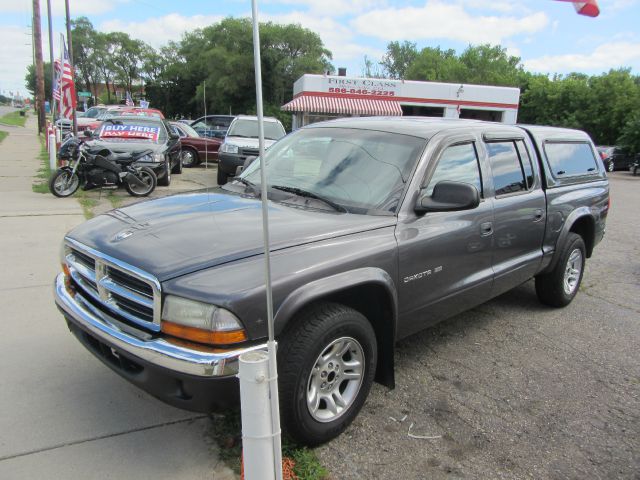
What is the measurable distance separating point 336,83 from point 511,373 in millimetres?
24921

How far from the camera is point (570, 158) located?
5008mm

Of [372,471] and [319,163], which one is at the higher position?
[319,163]

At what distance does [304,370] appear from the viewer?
2490mm

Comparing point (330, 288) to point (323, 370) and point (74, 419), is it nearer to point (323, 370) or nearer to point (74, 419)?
point (323, 370)

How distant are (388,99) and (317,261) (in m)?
27.1

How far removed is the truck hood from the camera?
2496 mm

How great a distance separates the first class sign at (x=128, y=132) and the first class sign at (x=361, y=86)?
16.9 m

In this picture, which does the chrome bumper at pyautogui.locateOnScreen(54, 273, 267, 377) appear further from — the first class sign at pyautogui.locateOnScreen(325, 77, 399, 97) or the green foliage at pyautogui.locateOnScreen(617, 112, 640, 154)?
the green foliage at pyautogui.locateOnScreen(617, 112, 640, 154)

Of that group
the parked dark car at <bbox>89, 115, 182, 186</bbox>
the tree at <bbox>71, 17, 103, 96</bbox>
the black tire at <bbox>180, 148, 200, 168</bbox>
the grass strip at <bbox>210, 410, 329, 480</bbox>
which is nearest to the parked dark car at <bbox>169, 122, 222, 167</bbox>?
the black tire at <bbox>180, 148, 200, 168</bbox>

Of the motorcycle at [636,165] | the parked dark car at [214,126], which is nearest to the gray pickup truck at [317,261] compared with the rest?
the parked dark car at [214,126]

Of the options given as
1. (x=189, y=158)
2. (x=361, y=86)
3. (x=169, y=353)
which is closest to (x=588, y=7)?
(x=169, y=353)

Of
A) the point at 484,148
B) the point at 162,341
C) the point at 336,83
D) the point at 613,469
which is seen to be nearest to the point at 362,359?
the point at 162,341

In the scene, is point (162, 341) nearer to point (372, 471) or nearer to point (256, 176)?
point (372, 471)

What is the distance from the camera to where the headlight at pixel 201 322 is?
7.41ft
